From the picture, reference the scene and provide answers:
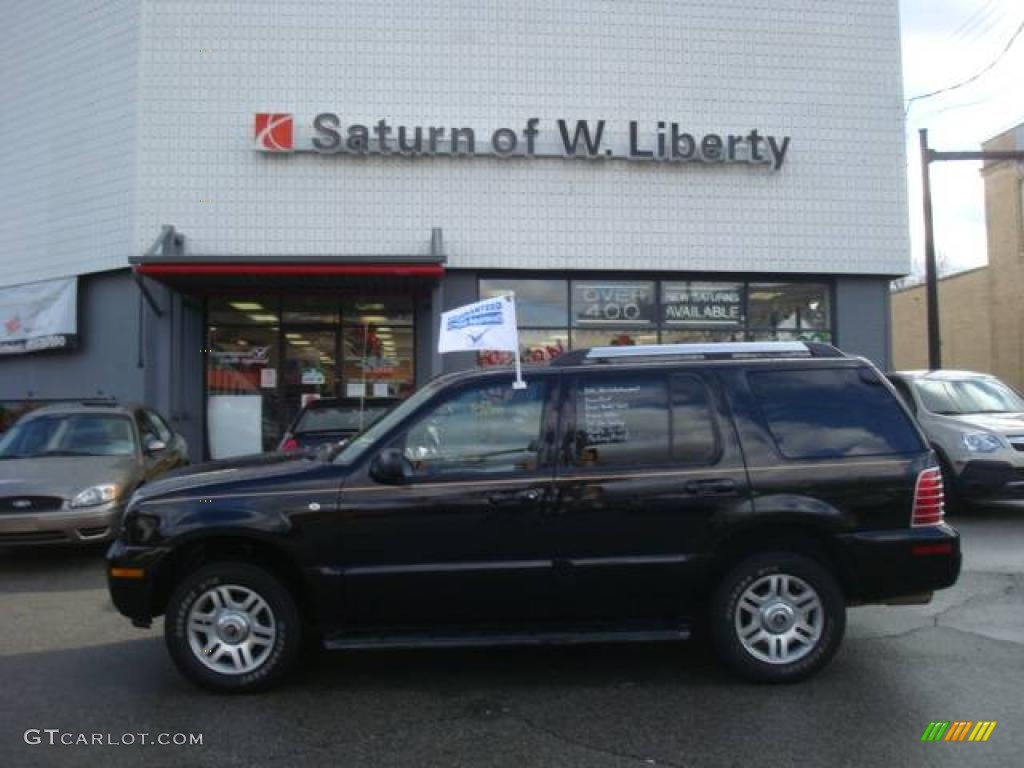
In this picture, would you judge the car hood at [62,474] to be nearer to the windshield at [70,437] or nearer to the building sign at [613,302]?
the windshield at [70,437]

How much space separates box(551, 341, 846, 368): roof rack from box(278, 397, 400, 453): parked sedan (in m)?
4.55

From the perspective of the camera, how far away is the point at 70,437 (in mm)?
9516

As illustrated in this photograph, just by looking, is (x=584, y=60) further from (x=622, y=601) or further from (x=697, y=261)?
(x=622, y=601)

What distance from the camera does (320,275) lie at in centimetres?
1324

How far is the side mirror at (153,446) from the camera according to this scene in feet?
30.9

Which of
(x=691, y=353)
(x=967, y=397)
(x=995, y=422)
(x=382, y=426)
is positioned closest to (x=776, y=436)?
(x=691, y=353)

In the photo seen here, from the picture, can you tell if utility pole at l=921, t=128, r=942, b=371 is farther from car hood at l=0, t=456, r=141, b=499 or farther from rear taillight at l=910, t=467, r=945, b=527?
car hood at l=0, t=456, r=141, b=499

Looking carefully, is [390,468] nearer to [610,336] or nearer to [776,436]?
[776,436]

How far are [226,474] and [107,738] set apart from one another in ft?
4.84

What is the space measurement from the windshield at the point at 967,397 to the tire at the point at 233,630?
8.90 meters

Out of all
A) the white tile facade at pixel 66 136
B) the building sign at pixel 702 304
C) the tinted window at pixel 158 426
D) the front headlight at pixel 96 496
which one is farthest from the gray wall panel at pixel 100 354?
the building sign at pixel 702 304

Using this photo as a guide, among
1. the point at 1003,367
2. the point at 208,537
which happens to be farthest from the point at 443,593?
the point at 1003,367

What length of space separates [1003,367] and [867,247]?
1378 centimetres

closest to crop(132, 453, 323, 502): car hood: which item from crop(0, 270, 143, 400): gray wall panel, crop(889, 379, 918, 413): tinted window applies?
crop(889, 379, 918, 413): tinted window
